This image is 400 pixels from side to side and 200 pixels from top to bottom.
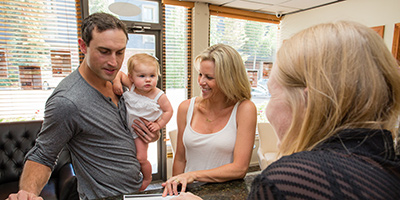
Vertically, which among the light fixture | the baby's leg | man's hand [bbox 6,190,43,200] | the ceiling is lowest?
the baby's leg

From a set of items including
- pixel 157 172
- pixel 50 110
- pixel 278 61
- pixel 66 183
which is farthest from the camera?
pixel 157 172

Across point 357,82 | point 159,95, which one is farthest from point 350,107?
point 159,95

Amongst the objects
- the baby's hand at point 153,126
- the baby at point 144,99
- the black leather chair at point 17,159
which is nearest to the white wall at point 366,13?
the baby at point 144,99

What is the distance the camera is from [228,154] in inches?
55.9

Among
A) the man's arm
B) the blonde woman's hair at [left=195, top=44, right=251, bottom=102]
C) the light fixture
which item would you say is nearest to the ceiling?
the light fixture

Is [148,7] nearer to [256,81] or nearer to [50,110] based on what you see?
[256,81]

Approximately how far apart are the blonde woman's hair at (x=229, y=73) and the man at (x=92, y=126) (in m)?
0.55

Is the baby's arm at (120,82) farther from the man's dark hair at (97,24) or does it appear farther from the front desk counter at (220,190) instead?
the front desk counter at (220,190)

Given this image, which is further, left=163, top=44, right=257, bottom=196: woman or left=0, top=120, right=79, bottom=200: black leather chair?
left=0, top=120, right=79, bottom=200: black leather chair

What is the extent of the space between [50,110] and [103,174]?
0.43 m

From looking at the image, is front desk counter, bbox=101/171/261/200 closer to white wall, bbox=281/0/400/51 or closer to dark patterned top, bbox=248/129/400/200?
dark patterned top, bbox=248/129/400/200

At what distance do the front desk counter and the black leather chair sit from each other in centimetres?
167

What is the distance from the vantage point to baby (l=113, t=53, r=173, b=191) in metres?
1.54

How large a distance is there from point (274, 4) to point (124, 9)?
236 cm
